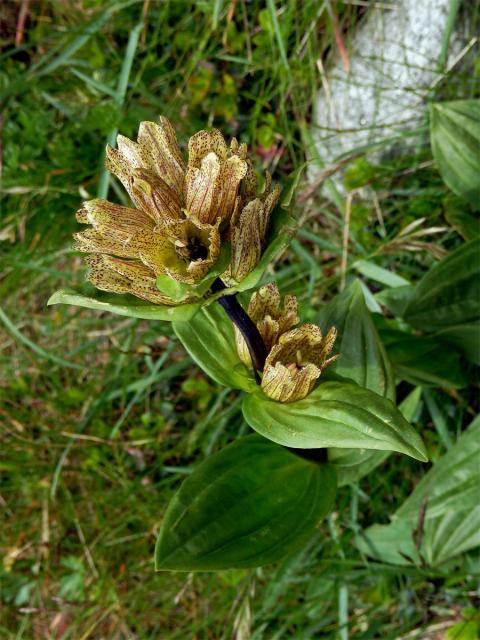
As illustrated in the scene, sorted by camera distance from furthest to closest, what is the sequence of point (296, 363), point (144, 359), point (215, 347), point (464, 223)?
point (144, 359), point (464, 223), point (215, 347), point (296, 363)

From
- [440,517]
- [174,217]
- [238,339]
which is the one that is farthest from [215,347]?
[440,517]

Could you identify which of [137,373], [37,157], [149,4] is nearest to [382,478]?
[137,373]

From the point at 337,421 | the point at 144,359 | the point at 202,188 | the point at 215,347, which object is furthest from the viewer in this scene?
the point at 144,359

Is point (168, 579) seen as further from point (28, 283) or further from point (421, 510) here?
point (28, 283)

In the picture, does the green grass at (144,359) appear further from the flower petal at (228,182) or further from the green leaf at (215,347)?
the flower petal at (228,182)

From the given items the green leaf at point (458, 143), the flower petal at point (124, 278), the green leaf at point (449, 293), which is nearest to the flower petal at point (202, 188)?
the flower petal at point (124, 278)

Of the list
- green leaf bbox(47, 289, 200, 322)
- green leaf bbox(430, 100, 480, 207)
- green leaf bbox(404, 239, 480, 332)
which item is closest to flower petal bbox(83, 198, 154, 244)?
green leaf bbox(47, 289, 200, 322)

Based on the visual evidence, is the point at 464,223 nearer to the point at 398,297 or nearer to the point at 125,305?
the point at 398,297
